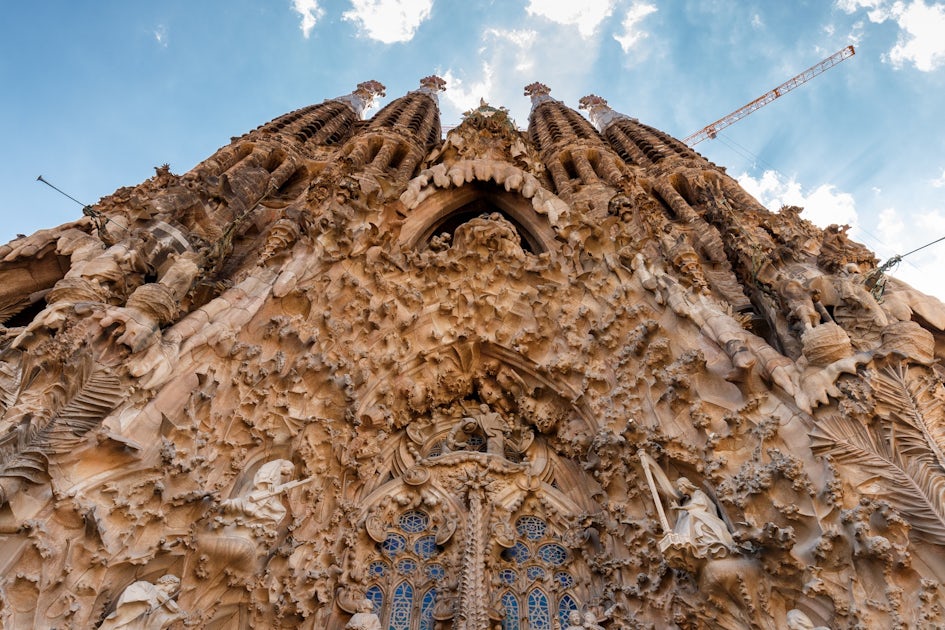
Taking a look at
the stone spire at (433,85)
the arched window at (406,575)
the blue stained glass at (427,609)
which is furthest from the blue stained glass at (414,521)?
the stone spire at (433,85)

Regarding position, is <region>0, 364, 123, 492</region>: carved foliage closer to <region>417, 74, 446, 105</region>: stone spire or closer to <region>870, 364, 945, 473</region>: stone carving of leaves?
<region>870, 364, 945, 473</region>: stone carving of leaves

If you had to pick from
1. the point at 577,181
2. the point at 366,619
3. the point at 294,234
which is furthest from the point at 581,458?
the point at 577,181

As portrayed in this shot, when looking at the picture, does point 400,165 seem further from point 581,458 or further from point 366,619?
point 366,619

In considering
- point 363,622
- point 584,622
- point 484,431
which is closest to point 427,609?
point 363,622

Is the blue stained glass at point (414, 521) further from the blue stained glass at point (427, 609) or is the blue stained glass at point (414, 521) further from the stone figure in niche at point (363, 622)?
the stone figure in niche at point (363, 622)

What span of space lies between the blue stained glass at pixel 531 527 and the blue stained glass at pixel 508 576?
496 mm

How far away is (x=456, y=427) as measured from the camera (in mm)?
8461

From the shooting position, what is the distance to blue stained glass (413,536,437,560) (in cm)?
679

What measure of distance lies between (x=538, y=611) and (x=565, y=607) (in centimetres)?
29

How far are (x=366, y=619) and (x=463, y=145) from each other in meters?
9.29

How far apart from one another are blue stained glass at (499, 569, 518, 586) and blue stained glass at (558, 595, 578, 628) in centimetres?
51

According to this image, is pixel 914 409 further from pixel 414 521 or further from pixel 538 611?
pixel 414 521

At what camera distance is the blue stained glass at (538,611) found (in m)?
6.09

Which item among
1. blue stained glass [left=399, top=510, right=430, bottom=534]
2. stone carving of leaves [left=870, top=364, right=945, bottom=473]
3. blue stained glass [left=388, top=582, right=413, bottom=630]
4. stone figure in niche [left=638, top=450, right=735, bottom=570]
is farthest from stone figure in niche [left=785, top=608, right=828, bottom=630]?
blue stained glass [left=399, top=510, right=430, bottom=534]
